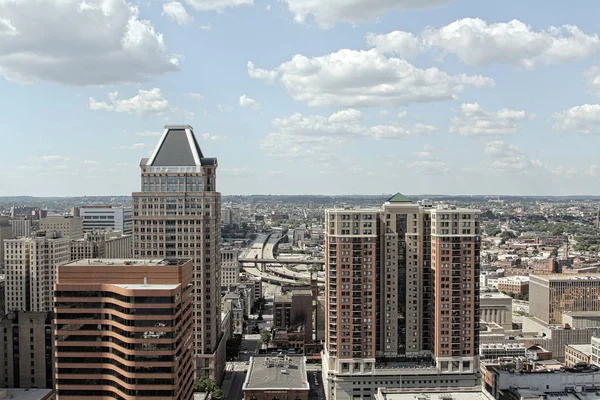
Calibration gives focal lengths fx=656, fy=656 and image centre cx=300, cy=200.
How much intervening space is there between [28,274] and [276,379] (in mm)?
57718

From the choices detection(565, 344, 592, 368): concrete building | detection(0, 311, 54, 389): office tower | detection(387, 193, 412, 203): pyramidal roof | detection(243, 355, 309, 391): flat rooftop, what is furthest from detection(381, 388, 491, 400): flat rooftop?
detection(0, 311, 54, 389): office tower

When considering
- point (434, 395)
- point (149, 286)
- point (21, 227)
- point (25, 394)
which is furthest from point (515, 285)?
point (21, 227)

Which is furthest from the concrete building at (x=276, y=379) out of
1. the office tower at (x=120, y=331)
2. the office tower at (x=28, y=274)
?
the office tower at (x=28, y=274)

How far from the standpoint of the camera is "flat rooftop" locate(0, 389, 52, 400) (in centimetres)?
6531

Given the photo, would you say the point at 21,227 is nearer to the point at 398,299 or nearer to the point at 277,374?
the point at 277,374

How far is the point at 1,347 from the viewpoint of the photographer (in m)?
72.1

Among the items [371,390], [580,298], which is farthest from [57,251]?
[580,298]

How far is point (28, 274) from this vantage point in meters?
105

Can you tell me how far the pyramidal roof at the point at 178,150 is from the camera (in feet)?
257

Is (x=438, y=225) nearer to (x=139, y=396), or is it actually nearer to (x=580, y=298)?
(x=139, y=396)

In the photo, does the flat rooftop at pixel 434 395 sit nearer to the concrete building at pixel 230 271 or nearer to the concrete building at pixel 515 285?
the concrete building at pixel 230 271

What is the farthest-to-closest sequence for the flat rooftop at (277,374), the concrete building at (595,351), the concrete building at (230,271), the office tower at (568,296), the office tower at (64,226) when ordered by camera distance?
1. the office tower at (64,226)
2. the concrete building at (230,271)
3. the office tower at (568,296)
4. the concrete building at (595,351)
5. the flat rooftop at (277,374)

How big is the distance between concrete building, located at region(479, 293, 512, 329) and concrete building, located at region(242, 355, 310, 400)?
50294mm

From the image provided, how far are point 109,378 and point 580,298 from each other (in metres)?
93.1
